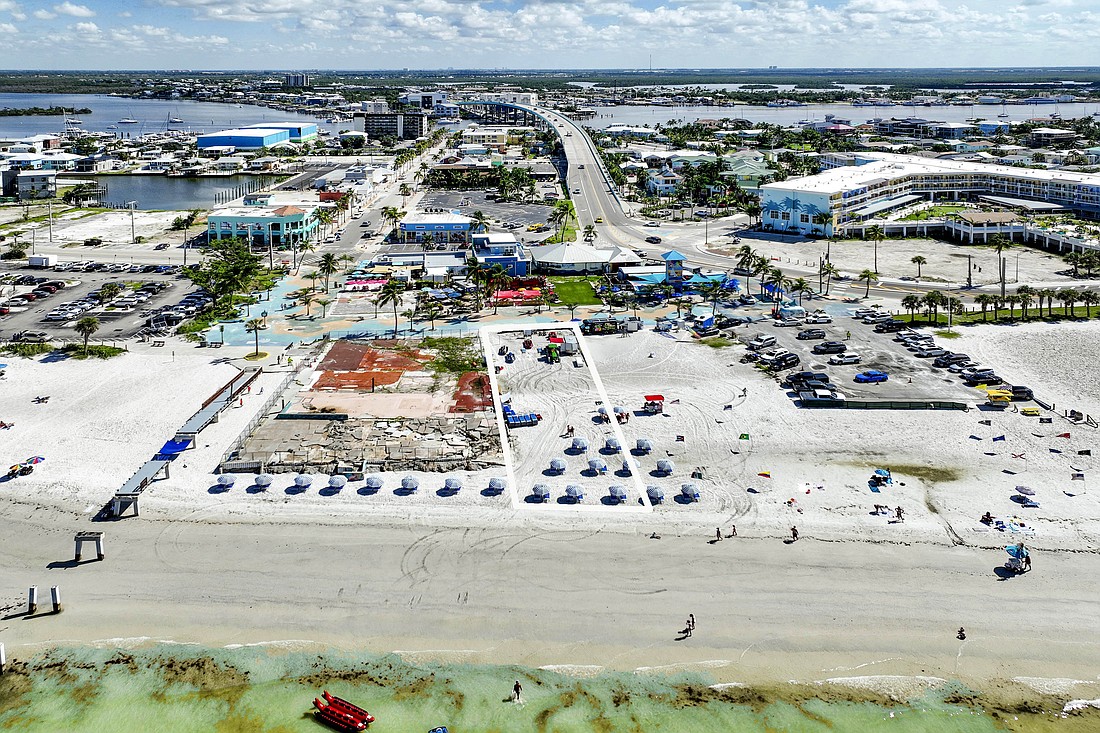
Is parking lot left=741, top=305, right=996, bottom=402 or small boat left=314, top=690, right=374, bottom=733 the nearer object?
small boat left=314, top=690, right=374, bottom=733

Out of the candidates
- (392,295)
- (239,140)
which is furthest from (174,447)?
(239,140)

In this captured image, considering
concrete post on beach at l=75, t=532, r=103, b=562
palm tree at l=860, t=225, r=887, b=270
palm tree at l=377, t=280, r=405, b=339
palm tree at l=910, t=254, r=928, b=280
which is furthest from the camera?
palm tree at l=860, t=225, r=887, b=270

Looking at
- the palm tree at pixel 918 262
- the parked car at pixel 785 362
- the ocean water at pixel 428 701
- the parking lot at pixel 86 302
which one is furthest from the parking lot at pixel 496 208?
the ocean water at pixel 428 701

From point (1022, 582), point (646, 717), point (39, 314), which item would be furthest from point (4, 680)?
point (39, 314)

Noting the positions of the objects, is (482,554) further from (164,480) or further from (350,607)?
(164,480)

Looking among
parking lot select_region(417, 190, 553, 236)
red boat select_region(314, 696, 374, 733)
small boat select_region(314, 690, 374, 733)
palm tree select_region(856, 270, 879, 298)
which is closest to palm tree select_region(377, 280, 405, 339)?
parking lot select_region(417, 190, 553, 236)

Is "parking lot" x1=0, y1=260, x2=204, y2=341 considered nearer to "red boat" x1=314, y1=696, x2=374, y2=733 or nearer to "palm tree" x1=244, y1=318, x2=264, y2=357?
"palm tree" x1=244, y1=318, x2=264, y2=357
